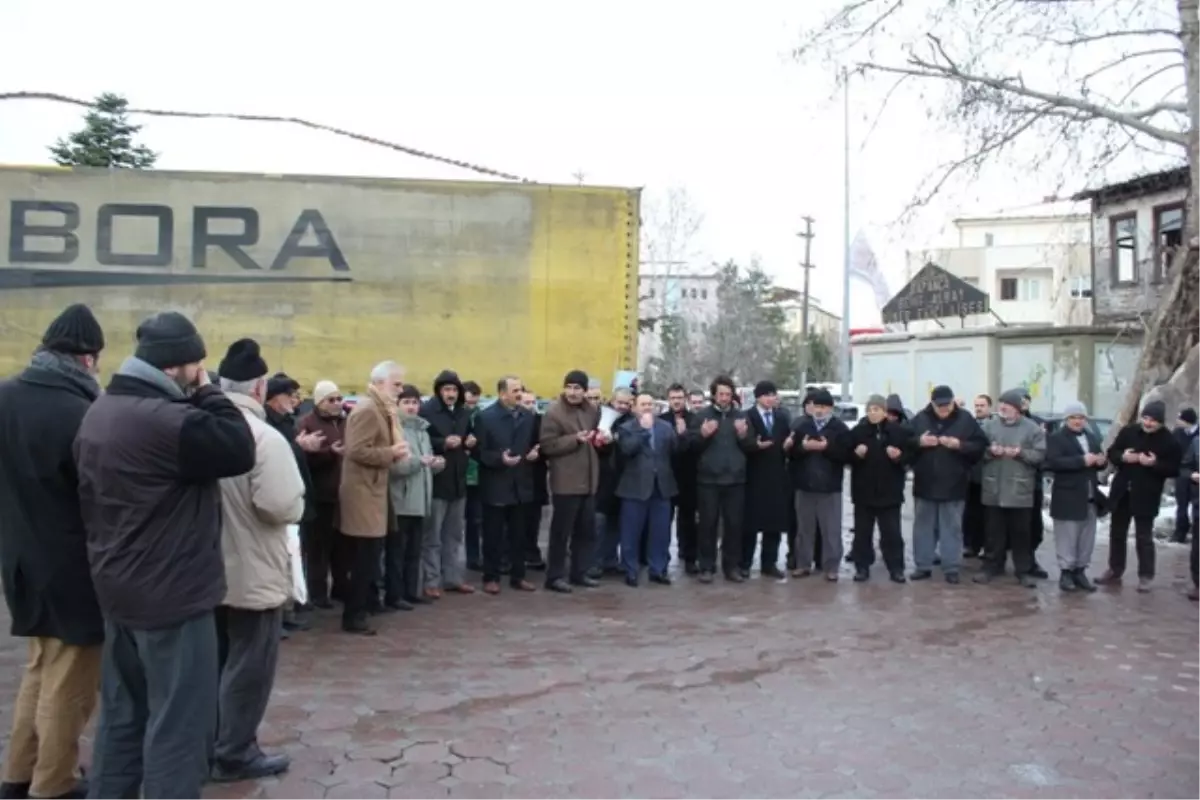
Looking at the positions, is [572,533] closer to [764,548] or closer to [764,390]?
[764,548]

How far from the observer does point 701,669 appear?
21.1ft

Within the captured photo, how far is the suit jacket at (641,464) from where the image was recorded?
9.28 meters

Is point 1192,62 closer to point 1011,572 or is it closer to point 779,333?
point 1011,572

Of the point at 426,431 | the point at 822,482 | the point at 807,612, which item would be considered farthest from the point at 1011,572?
the point at 426,431

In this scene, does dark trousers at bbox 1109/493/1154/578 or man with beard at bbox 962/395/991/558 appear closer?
dark trousers at bbox 1109/493/1154/578

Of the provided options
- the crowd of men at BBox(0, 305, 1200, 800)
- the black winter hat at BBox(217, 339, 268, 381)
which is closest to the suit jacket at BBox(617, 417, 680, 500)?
the crowd of men at BBox(0, 305, 1200, 800)

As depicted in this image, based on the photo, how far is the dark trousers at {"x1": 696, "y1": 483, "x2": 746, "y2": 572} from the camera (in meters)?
9.53

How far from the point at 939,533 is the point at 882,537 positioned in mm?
537

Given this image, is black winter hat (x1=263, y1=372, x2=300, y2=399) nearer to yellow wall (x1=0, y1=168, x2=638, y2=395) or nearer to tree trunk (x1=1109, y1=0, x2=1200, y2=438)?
yellow wall (x1=0, y1=168, x2=638, y2=395)

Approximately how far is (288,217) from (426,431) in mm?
2673

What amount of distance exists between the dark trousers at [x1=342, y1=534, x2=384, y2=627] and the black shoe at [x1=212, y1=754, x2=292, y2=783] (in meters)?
2.50

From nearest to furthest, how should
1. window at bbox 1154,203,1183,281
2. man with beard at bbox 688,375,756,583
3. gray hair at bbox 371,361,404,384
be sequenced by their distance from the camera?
1. gray hair at bbox 371,361,404,384
2. man with beard at bbox 688,375,756,583
3. window at bbox 1154,203,1183,281

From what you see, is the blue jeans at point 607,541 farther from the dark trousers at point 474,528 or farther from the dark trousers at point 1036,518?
the dark trousers at point 1036,518

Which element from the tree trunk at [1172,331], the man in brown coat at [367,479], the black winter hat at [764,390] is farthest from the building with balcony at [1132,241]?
the man in brown coat at [367,479]
